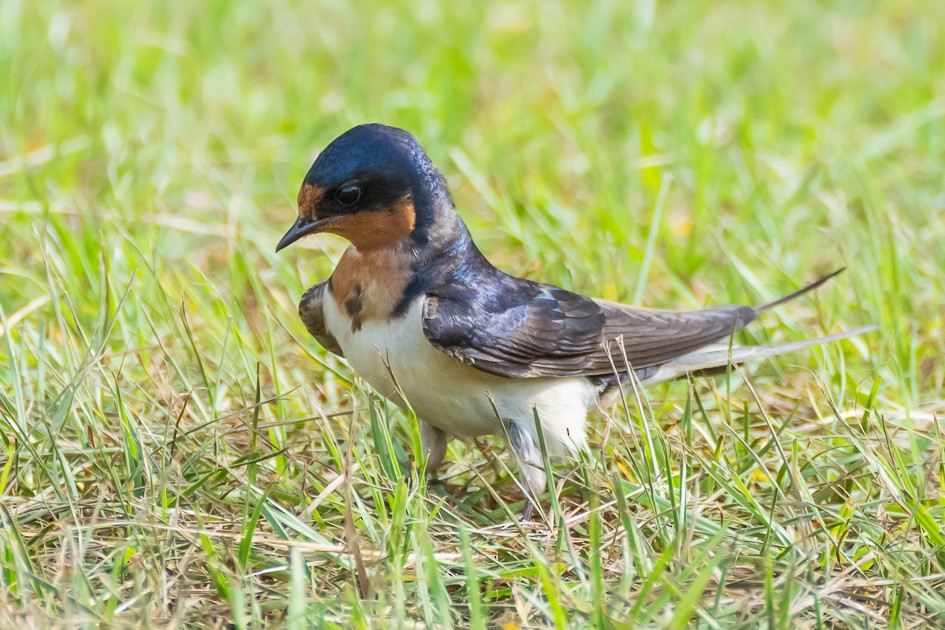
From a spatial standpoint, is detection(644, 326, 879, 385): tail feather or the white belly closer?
the white belly

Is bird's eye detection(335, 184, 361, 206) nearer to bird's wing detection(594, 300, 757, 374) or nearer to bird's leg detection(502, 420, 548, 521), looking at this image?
bird's leg detection(502, 420, 548, 521)

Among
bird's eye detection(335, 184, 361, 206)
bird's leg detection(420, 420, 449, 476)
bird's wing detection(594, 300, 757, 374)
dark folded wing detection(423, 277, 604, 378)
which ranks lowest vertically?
bird's leg detection(420, 420, 449, 476)

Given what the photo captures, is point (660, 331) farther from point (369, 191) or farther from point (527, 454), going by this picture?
point (369, 191)

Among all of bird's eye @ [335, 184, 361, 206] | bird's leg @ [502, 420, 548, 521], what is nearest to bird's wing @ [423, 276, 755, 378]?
bird's leg @ [502, 420, 548, 521]

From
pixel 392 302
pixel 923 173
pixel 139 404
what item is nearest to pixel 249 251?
pixel 139 404

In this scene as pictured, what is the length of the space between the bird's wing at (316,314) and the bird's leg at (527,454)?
1.83ft

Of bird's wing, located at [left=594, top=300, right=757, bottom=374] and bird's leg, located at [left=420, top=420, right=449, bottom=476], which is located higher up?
bird's wing, located at [left=594, top=300, right=757, bottom=374]

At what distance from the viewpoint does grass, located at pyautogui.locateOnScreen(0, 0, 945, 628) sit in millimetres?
2561

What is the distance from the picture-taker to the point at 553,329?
3.35m

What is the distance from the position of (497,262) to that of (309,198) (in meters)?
1.62

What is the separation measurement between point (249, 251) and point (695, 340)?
5.86ft

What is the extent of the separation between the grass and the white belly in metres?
0.10

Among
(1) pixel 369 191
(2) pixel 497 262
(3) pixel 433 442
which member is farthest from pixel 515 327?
(2) pixel 497 262

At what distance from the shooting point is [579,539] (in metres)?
2.98
